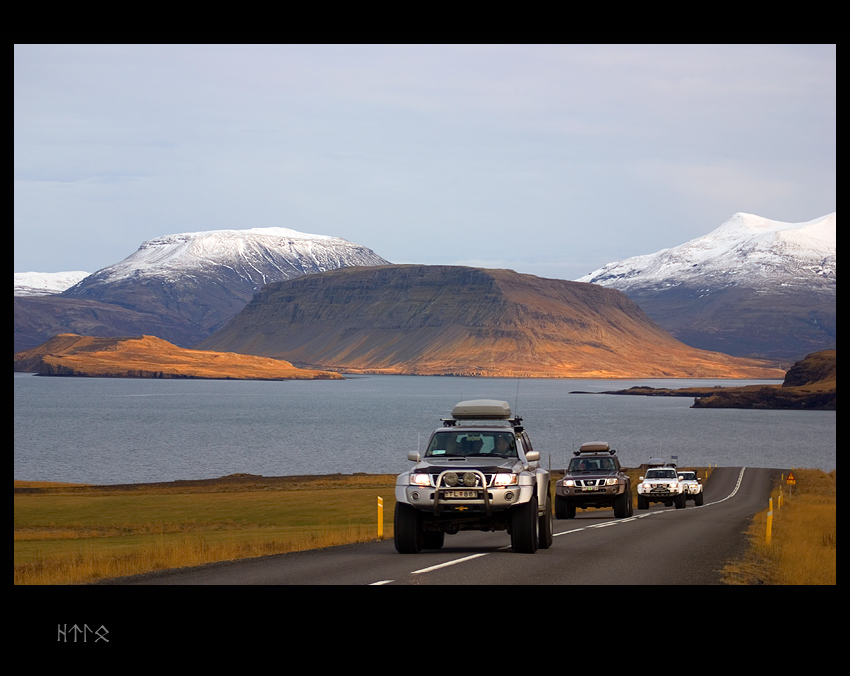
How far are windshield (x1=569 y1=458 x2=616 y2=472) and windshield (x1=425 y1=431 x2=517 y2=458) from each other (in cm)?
1522

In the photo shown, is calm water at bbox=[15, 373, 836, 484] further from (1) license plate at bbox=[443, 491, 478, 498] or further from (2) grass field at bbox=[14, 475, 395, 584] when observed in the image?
(1) license plate at bbox=[443, 491, 478, 498]

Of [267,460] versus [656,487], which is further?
[267,460]

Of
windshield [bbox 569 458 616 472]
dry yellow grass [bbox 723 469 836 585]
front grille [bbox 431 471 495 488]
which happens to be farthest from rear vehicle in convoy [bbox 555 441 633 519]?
front grille [bbox 431 471 495 488]

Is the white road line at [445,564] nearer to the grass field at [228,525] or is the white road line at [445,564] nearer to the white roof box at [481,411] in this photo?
the white roof box at [481,411]

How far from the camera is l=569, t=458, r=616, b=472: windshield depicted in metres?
33.0

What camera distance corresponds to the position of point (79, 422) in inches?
5576

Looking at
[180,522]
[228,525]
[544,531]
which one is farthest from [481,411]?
[180,522]

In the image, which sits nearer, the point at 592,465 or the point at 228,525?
the point at 592,465

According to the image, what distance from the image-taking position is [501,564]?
16.4 m

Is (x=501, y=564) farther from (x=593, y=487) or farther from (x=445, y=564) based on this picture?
(x=593, y=487)

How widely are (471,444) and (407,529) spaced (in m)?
1.99
